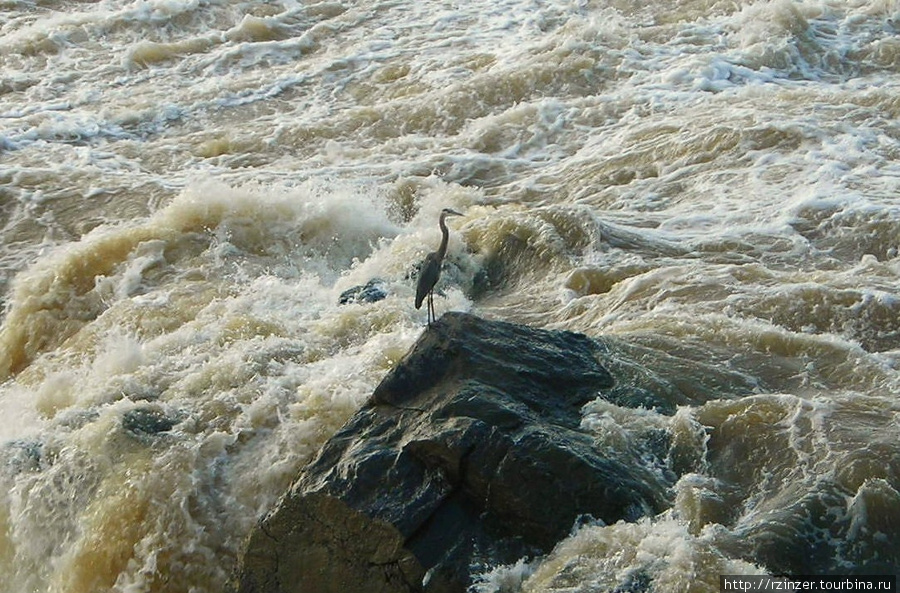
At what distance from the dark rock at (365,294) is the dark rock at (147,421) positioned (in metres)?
1.60

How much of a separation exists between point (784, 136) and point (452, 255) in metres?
3.25

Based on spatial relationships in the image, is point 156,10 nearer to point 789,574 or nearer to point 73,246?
point 73,246

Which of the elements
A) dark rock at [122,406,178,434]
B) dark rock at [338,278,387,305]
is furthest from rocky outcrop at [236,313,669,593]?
dark rock at [338,278,387,305]

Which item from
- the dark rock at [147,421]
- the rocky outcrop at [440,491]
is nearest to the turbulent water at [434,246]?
the dark rock at [147,421]

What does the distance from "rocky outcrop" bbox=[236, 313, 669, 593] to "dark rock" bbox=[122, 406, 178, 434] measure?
126 centimetres

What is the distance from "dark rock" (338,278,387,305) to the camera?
7.53 m

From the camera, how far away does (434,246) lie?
27.1 feet

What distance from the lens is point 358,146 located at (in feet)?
35.9

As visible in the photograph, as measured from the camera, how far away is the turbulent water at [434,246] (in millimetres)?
5562

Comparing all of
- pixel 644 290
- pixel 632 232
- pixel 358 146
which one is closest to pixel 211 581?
pixel 644 290

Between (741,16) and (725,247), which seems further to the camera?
(741,16)

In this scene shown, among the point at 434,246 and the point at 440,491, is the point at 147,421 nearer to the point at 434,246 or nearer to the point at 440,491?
the point at 440,491

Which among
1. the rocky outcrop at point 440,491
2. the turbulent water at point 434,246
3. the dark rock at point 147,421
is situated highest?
the rocky outcrop at point 440,491

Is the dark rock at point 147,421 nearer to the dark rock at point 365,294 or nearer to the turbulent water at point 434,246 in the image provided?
the turbulent water at point 434,246
